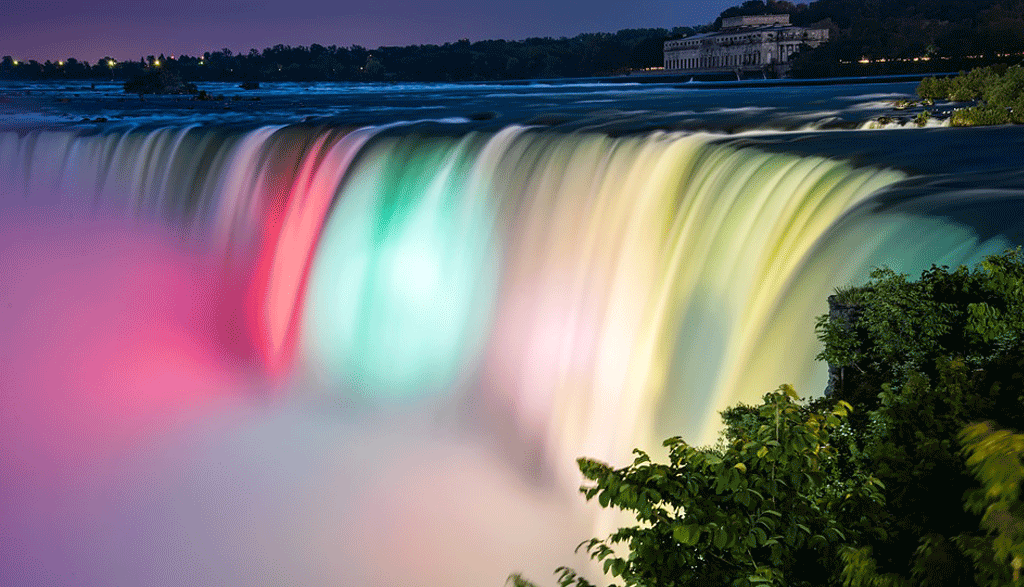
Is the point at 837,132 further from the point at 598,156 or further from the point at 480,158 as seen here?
the point at 480,158

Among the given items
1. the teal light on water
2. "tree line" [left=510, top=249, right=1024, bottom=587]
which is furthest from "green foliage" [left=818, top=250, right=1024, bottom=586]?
the teal light on water

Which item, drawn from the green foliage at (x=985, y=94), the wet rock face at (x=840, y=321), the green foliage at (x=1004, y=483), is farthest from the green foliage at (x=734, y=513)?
the green foliage at (x=985, y=94)

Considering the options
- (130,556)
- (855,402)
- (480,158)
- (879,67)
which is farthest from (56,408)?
(879,67)

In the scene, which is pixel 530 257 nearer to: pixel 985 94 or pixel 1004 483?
pixel 985 94

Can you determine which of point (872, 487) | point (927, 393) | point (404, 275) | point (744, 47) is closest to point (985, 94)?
point (404, 275)

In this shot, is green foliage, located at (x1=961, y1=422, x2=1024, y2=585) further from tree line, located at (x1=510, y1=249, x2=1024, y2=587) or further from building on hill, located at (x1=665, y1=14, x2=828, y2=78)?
building on hill, located at (x1=665, y1=14, x2=828, y2=78)

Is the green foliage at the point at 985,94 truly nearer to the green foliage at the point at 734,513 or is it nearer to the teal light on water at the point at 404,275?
the teal light on water at the point at 404,275
